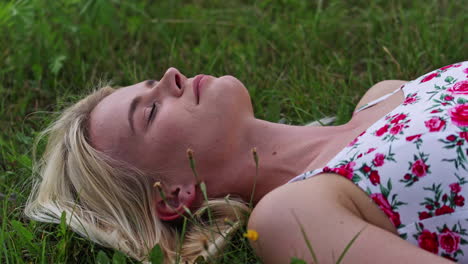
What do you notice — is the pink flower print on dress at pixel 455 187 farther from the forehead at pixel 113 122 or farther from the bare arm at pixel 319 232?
the forehead at pixel 113 122

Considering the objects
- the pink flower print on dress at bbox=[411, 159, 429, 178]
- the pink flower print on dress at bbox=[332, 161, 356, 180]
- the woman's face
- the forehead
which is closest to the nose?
the woman's face

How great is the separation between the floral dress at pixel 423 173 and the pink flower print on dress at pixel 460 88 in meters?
0.06

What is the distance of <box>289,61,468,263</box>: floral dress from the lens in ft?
6.77

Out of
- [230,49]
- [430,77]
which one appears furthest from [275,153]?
[230,49]

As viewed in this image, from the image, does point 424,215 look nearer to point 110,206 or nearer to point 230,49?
point 110,206

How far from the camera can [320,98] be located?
3.39 meters

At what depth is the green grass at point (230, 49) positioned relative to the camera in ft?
11.4

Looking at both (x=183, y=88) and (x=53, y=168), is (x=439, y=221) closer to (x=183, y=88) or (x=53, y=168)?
(x=183, y=88)

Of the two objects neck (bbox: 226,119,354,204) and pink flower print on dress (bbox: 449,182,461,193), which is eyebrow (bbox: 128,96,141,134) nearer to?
neck (bbox: 226,119,354,204)

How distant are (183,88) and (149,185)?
0.41m

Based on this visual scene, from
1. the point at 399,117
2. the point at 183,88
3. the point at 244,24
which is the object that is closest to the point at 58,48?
the point at 244,24

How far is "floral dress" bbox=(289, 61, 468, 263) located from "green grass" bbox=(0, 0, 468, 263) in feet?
3.25

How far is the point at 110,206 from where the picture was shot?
2551mm

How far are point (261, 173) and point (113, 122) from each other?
624mm
